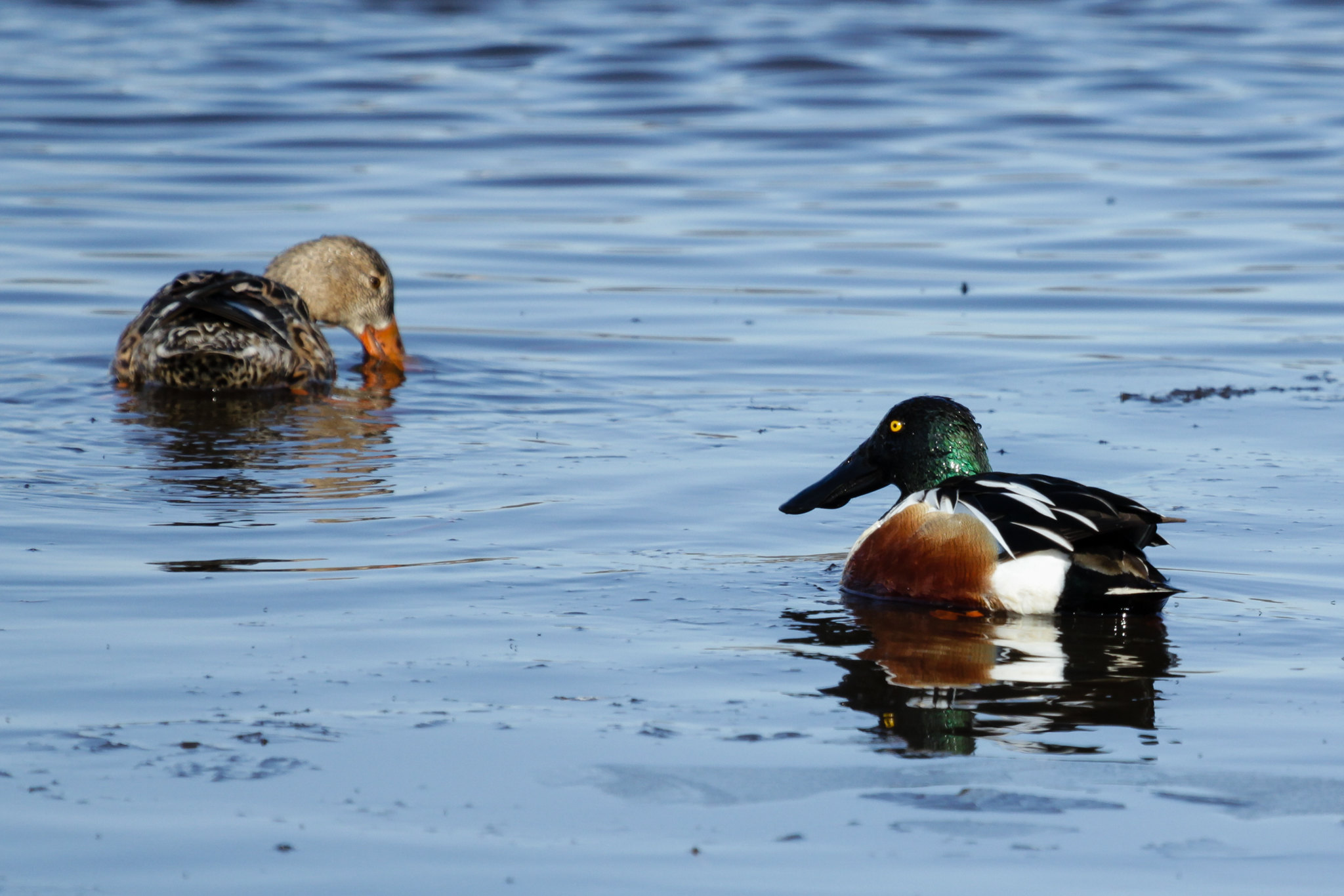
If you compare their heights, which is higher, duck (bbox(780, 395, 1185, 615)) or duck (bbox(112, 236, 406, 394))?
duck (bbox(112, 236, 406, 394))

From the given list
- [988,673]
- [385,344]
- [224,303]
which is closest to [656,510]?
[988,673]

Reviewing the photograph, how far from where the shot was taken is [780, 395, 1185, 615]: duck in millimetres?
5633

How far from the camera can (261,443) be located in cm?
840

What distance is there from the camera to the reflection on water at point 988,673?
457cm

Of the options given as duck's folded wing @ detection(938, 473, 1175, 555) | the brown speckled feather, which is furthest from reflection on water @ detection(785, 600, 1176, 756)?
the brown speckled feather

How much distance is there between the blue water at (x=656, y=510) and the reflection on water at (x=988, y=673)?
2cm

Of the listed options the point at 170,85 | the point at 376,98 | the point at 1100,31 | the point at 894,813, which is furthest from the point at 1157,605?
the point at 1100,31

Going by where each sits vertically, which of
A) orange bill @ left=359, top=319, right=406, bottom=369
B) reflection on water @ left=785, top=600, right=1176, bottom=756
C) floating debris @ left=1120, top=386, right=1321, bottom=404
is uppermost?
orange bill @ left=359, top=319, right=406, bottom=369

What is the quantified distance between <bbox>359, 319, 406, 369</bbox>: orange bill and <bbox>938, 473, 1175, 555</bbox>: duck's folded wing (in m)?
5.53

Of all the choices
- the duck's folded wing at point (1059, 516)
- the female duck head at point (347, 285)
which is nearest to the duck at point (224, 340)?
the female duck head at point (347, 285)

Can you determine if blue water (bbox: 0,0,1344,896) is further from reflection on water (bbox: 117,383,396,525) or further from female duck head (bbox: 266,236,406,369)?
female duck head (bbox: 266,236,406,369)

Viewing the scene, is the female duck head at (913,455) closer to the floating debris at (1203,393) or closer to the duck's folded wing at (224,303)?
the floating debris at (1203,393)

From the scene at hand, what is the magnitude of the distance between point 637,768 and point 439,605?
5.15 ft

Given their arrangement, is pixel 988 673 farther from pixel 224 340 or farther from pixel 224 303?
pixel 224 303
